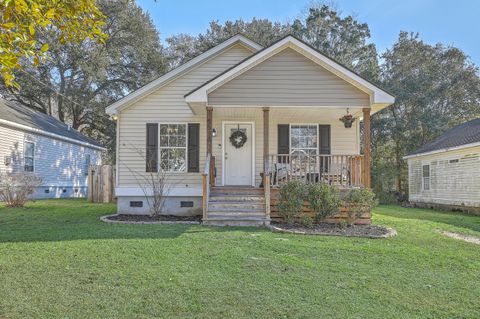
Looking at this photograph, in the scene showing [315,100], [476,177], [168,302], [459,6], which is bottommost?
[168,302]

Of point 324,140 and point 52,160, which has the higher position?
point 324,140

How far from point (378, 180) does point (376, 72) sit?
26.7ft

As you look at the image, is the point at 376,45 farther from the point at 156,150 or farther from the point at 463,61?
the point at 156,150

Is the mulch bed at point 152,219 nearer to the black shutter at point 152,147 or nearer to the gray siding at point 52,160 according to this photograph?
the black shutter at point 152,147

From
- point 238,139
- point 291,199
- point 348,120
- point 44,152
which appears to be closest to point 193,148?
point 238,139

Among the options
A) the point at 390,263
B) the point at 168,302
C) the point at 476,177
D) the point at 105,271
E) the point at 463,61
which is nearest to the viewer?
the point at 168,302

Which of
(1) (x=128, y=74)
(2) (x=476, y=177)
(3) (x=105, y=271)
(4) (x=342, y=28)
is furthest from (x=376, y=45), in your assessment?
(3) (x=105, y=271)

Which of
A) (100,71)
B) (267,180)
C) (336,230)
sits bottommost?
(336,230)

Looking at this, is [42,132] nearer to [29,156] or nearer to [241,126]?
[29,156]

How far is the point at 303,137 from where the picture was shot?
473 inches

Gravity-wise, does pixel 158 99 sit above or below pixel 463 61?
below

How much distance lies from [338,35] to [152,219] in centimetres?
2316

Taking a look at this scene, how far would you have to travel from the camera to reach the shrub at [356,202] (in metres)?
9.23

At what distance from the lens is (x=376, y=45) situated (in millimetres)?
28484
